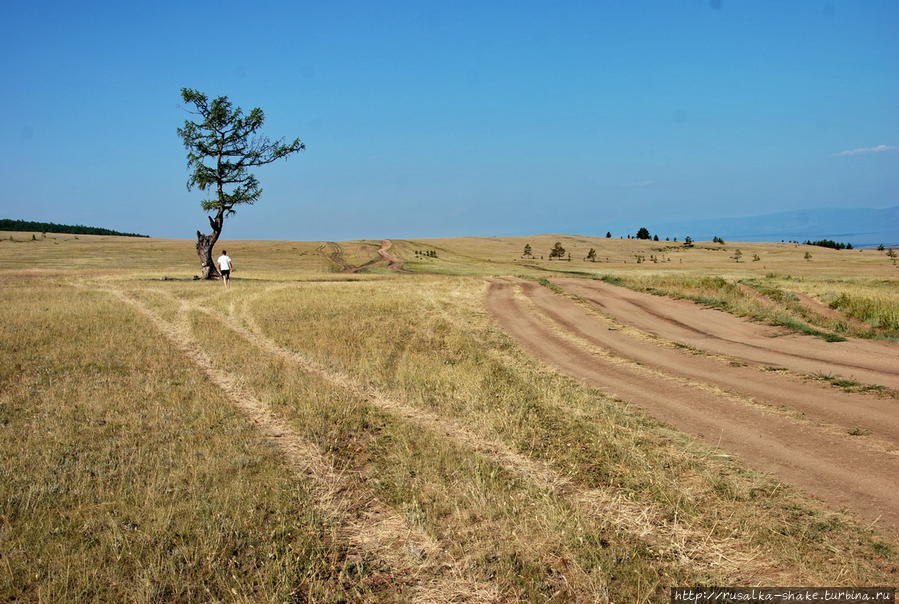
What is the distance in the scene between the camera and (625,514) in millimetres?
6090

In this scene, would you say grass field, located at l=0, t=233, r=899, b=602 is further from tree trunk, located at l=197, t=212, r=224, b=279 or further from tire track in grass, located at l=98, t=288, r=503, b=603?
tree trunk, located at l=197, t=212, r=224, b=279

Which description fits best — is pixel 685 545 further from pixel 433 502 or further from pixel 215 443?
pixel 215 443

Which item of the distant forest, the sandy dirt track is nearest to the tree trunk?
the sandy dirt track

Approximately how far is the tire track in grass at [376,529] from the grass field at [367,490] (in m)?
0.03

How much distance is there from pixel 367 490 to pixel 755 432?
21.3ft

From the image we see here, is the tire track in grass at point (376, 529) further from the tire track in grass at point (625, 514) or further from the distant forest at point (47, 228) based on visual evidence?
the distant forest at point (47, 228)

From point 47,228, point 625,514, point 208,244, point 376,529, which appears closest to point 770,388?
point 625,514

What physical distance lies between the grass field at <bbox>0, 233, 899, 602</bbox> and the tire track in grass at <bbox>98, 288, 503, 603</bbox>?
0.03 metres

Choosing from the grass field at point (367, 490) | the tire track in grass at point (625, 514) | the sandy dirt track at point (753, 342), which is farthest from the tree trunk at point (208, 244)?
the tire track in grass at point (625, 514)

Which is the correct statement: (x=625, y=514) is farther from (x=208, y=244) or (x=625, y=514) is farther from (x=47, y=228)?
(x=47, y=228)

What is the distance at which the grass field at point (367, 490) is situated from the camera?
5.02 meters

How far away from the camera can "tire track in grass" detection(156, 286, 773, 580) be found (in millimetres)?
5148

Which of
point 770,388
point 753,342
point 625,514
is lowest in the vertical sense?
point 625,514

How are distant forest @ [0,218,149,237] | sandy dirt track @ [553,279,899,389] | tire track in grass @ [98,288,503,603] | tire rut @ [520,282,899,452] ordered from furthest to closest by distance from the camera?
distant forest @ [0,218,149,237] → sandy dirt track @ [553,279,899,389] → tire rut @ [520,282,899,452] → tire track in grass @ [98,288,503,603]
